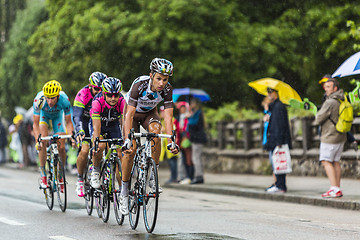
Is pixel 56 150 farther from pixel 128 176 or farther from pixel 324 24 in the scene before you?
pixel 324 24

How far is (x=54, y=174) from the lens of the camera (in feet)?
40.0

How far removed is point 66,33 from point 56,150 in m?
17.1

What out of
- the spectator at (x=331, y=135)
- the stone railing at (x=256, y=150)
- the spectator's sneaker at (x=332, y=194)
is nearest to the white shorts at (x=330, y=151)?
the spectator at (x=331, y=135)

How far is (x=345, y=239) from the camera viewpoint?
902 cm

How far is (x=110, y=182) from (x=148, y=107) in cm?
129

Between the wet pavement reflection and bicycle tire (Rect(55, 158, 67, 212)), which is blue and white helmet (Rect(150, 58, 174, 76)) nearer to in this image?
the wet pavement reflection

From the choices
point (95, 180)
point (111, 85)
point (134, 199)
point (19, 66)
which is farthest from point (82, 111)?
point (19, 66)

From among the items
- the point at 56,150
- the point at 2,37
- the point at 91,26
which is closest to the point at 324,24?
the point at 91,26

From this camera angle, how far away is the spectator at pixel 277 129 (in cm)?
1548

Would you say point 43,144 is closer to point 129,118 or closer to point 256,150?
point 129,118

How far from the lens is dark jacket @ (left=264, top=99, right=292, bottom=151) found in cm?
1547

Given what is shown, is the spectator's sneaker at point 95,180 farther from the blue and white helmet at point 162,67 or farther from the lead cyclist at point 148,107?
the blue and white helmet at point 162,67

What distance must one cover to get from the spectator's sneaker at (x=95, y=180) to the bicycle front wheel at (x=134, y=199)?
1.14 metres

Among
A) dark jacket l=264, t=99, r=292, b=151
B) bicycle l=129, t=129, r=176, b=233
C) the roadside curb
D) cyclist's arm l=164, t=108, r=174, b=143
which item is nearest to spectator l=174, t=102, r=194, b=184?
the roadside curb
